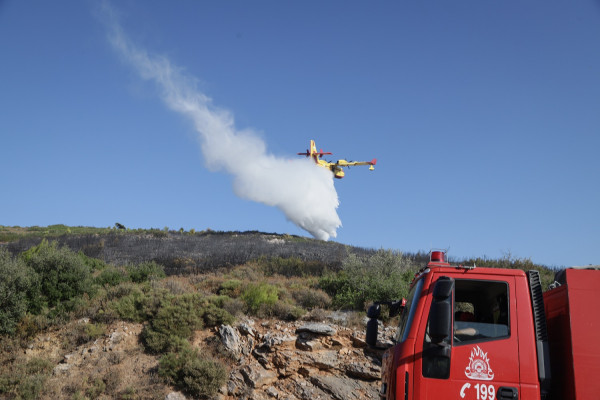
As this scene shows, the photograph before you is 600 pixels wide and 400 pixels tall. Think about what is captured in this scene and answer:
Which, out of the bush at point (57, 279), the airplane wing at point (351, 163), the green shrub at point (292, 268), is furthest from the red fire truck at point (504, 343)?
the airplane wing at point (351, 163)

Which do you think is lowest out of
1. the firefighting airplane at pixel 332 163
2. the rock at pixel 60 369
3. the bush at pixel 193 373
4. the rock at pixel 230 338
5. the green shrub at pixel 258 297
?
the rock at pixel 60 369

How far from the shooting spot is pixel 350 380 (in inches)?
546

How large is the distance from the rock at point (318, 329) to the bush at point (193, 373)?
274 centimetres

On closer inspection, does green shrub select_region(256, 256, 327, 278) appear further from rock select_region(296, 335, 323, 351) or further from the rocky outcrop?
rock select_region(296, 335, 323, 351)

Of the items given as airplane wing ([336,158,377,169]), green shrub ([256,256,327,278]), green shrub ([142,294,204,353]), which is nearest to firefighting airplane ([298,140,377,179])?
airplane wing ([336,158,377,169])

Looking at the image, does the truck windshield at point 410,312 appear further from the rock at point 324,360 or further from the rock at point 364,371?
the rock at point 324,360

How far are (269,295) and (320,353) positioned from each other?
3.81 meters

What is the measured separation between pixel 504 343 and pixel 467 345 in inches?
16.8

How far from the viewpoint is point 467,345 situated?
5.95 metres

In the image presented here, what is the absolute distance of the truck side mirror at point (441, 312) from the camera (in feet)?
18.9

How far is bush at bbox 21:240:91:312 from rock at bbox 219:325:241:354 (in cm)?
577

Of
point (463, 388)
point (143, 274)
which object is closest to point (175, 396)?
point (143, 274)

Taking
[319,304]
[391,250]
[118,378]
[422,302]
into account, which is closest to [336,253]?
[391,250]

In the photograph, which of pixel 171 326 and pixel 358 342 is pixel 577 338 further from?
pixel 171 326
